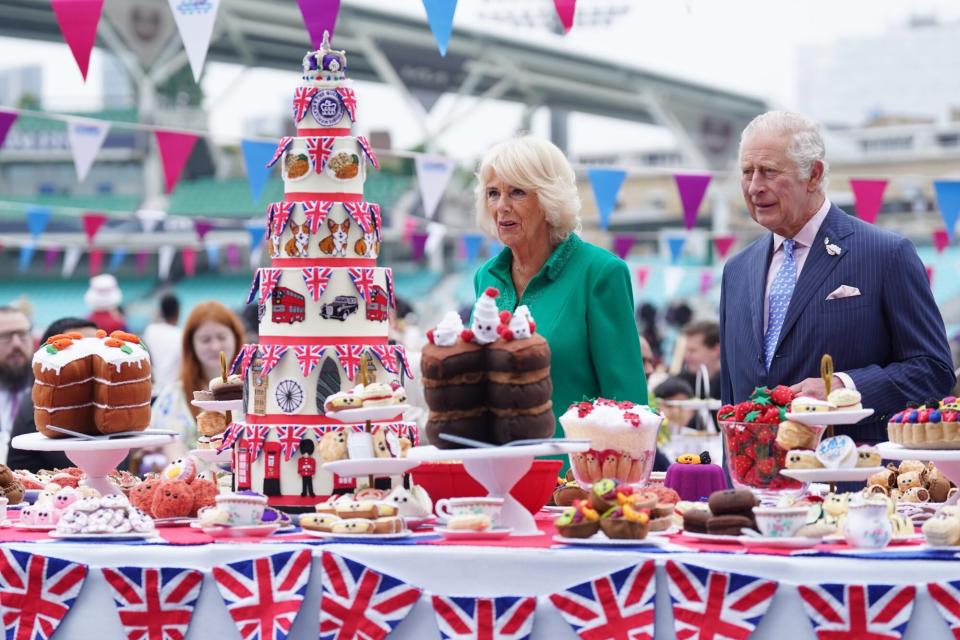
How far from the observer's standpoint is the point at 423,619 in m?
2.87

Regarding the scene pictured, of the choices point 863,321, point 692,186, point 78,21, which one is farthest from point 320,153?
point 692,186

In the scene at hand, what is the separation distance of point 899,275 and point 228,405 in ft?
5.94

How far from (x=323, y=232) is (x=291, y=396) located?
0.40 metres

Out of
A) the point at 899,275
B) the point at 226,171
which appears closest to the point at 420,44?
the point at 226,171

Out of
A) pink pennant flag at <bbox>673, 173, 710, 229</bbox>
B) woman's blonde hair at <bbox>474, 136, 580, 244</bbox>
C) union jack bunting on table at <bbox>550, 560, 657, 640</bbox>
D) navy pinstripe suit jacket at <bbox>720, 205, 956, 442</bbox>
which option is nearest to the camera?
union jack bunting on table at <bbox>550, 560, 657, 640</bbox>

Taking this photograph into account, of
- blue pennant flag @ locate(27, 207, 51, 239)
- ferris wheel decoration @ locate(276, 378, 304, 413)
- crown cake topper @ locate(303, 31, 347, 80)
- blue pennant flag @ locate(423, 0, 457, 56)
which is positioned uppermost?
blue pennant flag @ locate(27, 207, 51, 239)

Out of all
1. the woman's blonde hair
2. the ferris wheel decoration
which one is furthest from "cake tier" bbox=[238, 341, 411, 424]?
the woman's blonde hair

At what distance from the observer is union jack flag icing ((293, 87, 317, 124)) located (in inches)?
139

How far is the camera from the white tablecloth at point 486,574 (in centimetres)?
266

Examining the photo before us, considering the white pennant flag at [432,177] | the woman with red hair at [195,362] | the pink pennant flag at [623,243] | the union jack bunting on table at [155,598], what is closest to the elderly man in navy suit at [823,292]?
the union jack bunting on table at [155,598]

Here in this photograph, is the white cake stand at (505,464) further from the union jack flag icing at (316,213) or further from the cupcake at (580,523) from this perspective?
the union jack flag icing at (316,213)

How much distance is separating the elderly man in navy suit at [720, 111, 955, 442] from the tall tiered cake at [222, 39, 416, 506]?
3.55 feet

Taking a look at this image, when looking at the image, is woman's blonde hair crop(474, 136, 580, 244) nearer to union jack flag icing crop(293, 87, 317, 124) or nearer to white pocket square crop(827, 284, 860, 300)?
union jack flag icing crop(293, 87, 317, 124)

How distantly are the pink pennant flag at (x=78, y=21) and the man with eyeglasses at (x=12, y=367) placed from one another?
1911 mm
